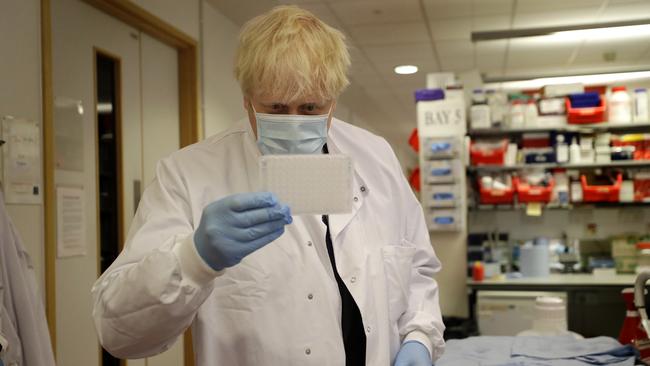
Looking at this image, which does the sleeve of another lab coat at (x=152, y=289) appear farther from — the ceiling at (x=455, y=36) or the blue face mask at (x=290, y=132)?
the ceiling at (x=455, y=36)

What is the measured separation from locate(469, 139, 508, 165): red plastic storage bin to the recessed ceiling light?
2.20 m

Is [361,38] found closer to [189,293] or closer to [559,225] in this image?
[559,225]

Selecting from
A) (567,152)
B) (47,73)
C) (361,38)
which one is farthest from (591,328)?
(47,73)

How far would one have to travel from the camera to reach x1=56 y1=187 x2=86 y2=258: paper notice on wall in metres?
2.86

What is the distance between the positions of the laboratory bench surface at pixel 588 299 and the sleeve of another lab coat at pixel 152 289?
3770mm

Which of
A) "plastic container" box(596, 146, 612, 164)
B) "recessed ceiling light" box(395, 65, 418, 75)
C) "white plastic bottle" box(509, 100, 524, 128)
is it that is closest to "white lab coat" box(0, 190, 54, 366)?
"white plastic bottle" box(509, 100, 524, 128)

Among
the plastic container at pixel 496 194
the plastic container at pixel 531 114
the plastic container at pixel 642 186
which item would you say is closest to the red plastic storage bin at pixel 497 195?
the plastic container at pixel 496 194

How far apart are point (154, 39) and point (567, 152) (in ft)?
10.2

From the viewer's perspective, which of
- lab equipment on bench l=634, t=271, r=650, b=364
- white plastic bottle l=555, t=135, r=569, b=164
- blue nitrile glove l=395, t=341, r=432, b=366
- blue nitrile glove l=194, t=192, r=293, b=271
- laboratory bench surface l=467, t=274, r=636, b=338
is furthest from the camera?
white plastic bottle l=555, t=135, r=569, b=164

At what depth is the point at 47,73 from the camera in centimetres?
270

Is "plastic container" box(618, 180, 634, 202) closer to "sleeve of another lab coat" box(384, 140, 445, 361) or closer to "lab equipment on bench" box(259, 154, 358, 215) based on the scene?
"sleeve of another lab coat" box(384, 140, 445, 361)

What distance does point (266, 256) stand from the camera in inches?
49.3

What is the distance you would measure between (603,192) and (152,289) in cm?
448

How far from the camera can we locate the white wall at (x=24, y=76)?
2.50 meters
